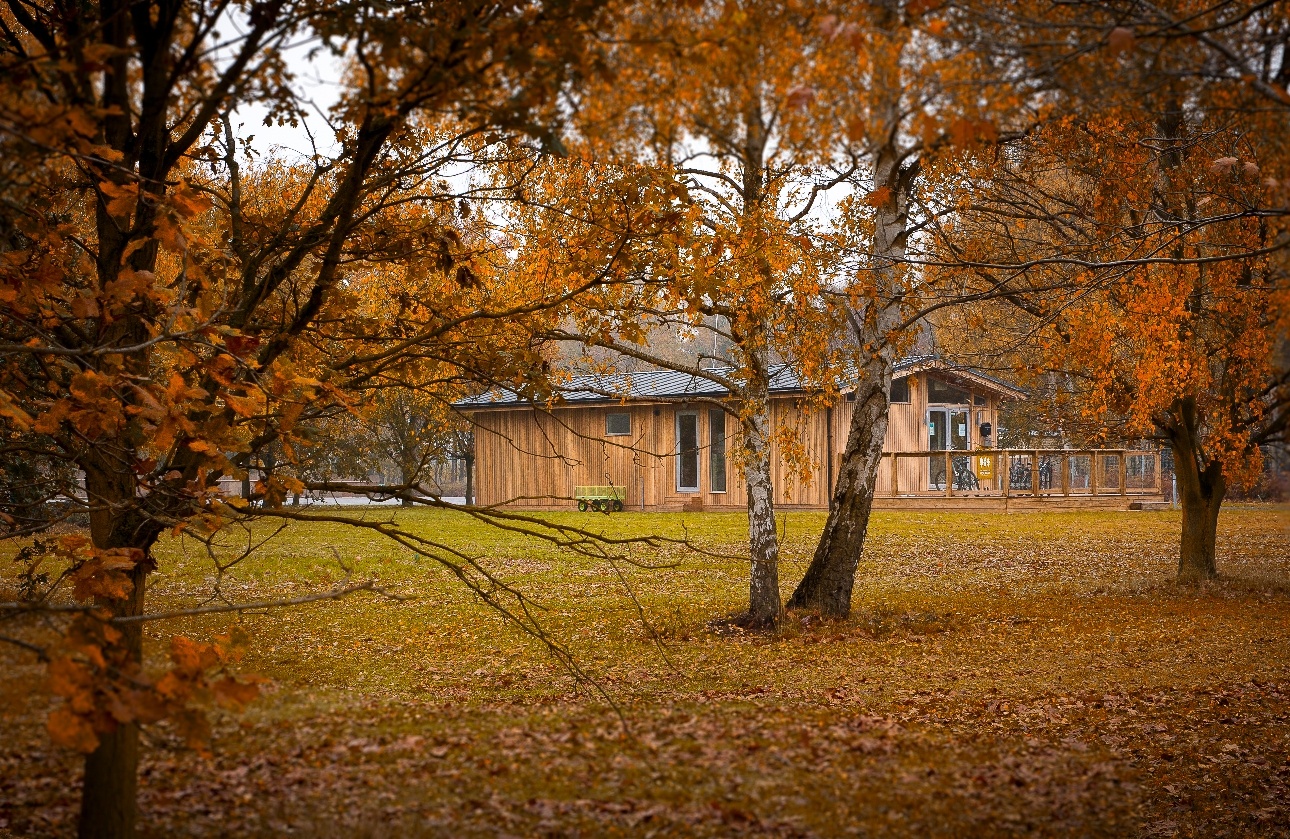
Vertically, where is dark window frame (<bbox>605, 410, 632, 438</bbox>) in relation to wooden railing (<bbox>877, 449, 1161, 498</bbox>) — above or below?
above

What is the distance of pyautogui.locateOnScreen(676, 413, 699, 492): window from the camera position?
29.6 meters

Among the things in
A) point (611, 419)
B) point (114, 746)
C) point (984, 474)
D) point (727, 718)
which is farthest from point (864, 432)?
point (611, 419)

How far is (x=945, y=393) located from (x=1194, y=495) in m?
16.9

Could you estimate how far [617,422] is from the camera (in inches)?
1216

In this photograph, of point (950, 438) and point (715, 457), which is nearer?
point (715, 457)

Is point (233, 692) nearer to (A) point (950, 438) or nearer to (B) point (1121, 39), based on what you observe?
(B) point (1121, 39)

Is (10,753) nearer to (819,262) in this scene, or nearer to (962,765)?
(962,765)

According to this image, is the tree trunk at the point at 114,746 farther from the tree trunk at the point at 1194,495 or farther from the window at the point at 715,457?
the window at the point at 715,457

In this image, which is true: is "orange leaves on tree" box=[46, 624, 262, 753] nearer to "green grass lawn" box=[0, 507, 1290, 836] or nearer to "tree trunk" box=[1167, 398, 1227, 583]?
"green grass lawn" box=[0, 507, 1290, 836]

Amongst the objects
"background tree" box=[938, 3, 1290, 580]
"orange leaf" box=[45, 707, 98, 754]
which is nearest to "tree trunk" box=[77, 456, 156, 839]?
"orange leaf" box=[45, 707, 98, 754]

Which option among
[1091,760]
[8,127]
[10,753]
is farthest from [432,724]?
[8,127]

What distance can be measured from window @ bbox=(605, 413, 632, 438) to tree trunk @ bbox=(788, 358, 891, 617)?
18.8 meters

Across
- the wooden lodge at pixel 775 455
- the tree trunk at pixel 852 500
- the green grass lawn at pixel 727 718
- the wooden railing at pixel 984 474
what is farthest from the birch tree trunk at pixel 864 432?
the wooden lodge at pixel 775 455

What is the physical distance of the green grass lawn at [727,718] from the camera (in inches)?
224
